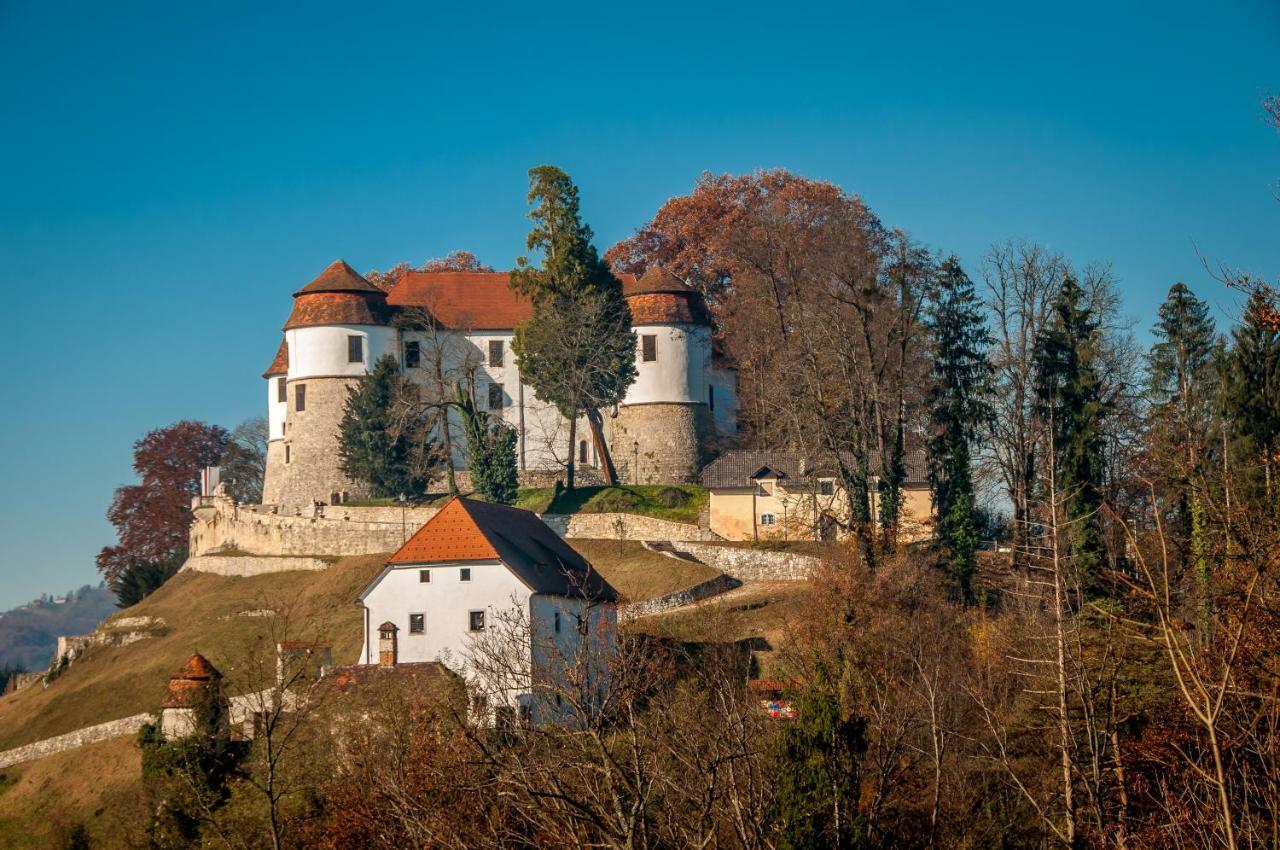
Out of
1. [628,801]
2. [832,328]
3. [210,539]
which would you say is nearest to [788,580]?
[832,328]

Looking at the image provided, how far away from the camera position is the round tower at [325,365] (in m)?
61.2

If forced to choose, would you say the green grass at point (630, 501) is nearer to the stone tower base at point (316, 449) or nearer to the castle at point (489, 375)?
the castle at point (489, 375)

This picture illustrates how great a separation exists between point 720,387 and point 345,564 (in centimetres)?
1643

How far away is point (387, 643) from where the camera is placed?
38938mm

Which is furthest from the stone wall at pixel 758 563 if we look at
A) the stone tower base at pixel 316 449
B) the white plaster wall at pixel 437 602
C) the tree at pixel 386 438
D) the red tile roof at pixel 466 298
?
the stone tower base at pixel 316 449

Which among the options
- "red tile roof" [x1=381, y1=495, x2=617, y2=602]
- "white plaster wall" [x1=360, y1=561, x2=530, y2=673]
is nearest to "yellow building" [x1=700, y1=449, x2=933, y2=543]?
"red tile roof" [x1=381, y1=495, x2=617, y2=602]

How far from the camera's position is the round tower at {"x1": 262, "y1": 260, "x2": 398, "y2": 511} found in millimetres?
61250

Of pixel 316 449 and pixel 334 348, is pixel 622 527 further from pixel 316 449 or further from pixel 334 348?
pixel 334 348

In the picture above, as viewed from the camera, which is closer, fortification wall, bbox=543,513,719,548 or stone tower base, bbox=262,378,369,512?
fortification wall, bbox=543,513,719,548

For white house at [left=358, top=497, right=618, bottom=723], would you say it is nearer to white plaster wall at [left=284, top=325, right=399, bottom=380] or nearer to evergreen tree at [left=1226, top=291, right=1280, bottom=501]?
evergreen tree at [left=1226, top=291, right=1280, bottom=501]

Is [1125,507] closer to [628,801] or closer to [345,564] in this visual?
[345,564]

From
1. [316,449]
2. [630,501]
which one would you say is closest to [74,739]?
[316,449]

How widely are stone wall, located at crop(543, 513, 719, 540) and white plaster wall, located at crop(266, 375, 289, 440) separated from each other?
49.0ft

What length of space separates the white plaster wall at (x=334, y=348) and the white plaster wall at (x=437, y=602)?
2295 cm
